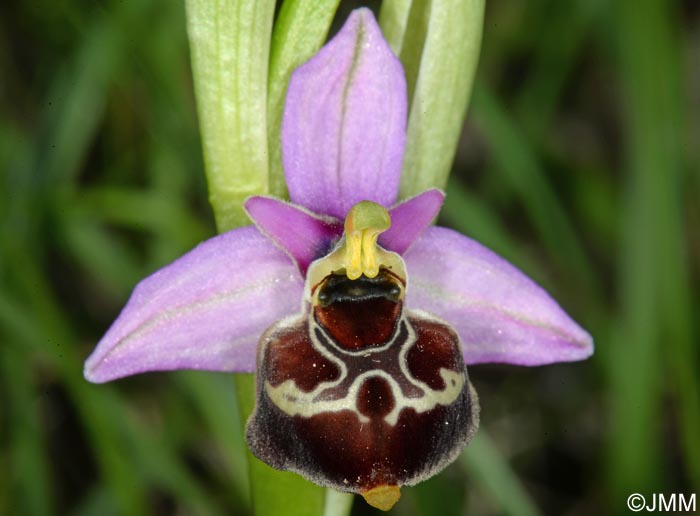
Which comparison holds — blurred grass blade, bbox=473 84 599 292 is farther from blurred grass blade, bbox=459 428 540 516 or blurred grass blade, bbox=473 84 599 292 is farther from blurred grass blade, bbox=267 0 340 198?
blurred grass blade, bbox=267 0 340 198

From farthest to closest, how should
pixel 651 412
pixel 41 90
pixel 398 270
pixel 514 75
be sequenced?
pixel 514 75 → pixel 41 90 → pixel 651 412 → pixel 398 270

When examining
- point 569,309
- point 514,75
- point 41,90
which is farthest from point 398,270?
point 514,75

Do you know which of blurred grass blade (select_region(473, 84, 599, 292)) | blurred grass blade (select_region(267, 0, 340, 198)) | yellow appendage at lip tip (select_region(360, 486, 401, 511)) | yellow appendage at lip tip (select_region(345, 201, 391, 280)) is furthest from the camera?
blurred grass blade (select_region(473, 84, 599, 292))

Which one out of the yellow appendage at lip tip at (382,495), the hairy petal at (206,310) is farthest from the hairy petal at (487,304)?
the yellow appendage at lip tip at (382,495)

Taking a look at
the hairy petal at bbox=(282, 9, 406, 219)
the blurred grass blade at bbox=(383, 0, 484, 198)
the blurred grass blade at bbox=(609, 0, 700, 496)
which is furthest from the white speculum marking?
the blurred grass blade at bbox=(609, 0, 700, 496)

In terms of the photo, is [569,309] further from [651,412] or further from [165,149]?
[165,149]

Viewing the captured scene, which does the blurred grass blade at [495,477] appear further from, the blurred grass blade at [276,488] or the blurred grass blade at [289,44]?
the blurred grass blade at [289,44]

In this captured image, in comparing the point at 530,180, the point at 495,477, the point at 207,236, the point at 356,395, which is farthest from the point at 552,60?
the point at 356,395
